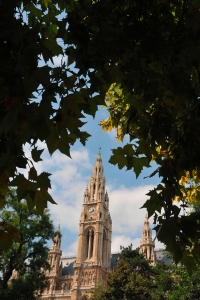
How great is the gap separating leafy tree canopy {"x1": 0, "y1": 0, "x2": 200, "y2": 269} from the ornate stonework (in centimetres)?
5577

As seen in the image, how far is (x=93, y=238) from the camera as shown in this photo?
212 feet

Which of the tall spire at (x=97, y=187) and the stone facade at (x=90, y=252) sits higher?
the tall spire at (x=97, y=187)

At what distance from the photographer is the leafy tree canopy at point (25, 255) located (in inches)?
773

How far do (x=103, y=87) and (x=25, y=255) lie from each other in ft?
68.0

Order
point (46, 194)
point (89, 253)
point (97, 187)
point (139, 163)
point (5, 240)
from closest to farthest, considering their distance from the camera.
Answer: point (46, 194) < point (5, 240) < point (139, 163) < point (89, 253) < point (97, 187)

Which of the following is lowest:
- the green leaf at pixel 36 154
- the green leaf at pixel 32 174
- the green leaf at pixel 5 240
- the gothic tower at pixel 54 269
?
the green leaf at pixel 5 240

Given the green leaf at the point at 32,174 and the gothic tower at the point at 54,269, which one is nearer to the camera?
the green leaf at the point at 32,174

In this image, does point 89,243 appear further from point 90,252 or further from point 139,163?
point 139,163

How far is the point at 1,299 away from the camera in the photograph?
17.4 meters

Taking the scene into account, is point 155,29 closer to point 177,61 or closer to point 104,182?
point 177,61

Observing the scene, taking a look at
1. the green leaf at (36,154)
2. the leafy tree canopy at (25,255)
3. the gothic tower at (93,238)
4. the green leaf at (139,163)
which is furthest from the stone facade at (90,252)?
the green leaf at (36,154)

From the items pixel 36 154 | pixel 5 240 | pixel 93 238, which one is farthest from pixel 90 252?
pixel 36 154

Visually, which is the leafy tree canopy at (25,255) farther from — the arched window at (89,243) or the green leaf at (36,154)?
the arched window at (89,243)

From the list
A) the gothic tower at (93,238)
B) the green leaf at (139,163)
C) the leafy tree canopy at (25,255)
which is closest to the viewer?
the green leaf at (139,163)
